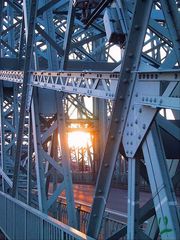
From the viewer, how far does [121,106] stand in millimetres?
6570

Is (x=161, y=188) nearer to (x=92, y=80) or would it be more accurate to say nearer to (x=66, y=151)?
(x=92, y=80)

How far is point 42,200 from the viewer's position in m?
11.1

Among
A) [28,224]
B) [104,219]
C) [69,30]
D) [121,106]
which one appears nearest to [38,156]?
[28,224]

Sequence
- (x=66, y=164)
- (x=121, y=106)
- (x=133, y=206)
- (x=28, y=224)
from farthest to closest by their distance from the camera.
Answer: (x=66, y=164)
(x=28, y=224)
(x=121, y=106)
(x=133, y=206)

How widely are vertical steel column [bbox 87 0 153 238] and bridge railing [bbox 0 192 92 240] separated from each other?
47cm

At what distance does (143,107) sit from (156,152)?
611mm

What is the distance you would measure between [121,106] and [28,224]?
16.6 feet

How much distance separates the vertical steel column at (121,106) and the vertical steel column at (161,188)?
70 centimetres

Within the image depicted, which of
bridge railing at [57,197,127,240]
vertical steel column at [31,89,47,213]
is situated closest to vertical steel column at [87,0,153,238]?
bridge railing at [57,197,127,240]

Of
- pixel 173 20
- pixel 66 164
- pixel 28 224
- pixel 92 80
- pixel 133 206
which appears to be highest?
pixel 173 20

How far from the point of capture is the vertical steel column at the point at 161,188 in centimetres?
548

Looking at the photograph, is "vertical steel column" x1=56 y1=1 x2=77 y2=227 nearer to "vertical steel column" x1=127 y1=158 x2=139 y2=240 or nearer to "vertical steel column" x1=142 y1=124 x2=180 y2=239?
"vertical steel column" x1=127 y1=158 x2=139 y2=240

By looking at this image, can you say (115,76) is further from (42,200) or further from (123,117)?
(42,200)

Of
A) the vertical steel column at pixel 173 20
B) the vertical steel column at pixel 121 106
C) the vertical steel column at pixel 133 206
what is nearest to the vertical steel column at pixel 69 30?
the vertical steel column at pixel 121 106
